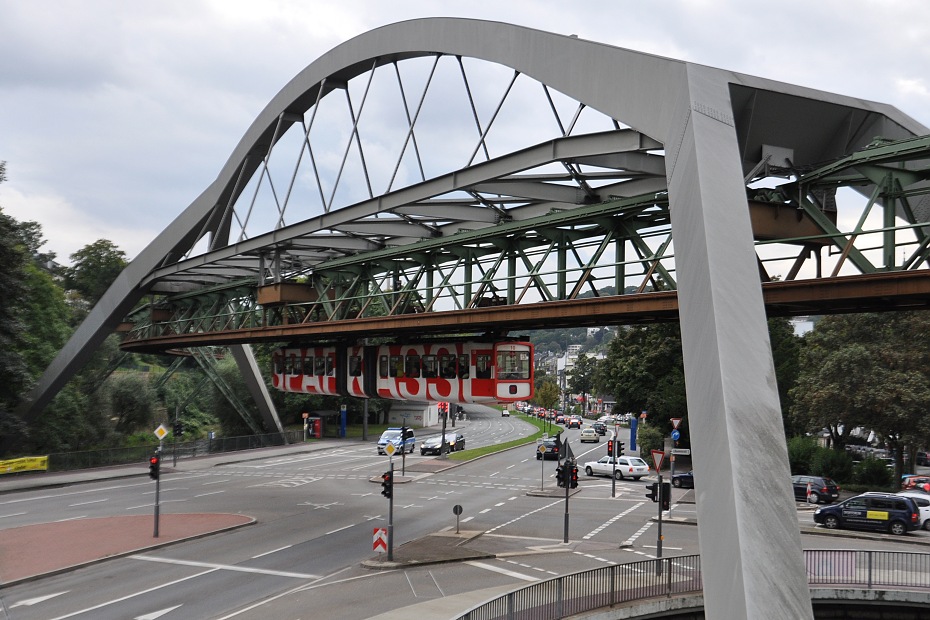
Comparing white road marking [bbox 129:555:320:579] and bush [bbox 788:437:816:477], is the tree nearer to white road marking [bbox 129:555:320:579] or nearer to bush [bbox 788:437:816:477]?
bush [bbox 788:437:816:477]

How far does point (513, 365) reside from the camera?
25062mm

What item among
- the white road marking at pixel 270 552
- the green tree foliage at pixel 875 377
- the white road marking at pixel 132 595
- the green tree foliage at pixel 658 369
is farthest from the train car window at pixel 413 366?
the green tree foliage at pixel 658 369

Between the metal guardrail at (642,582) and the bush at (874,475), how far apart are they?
76.4 feet

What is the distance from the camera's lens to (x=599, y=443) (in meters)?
80.8

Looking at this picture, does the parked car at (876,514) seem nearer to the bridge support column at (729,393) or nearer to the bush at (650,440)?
the bush at (650,440)

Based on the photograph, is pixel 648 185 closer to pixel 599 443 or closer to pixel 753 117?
pixel 753 117

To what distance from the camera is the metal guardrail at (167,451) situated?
46281mm

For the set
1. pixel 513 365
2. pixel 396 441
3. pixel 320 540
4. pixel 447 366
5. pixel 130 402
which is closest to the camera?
pixel 513 365

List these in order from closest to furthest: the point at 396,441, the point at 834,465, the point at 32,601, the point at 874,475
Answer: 1. the point at 32,601
2. the point at 874,475
3. the point at 834,465
4. the point at 396,441

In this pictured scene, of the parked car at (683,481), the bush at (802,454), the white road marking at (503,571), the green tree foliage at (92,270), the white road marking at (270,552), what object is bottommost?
the white road marking at (503,571)

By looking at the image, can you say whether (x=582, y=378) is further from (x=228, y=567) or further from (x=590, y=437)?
(x=228, y=567)

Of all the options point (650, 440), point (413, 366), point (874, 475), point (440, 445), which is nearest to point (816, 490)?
point (874, 475)

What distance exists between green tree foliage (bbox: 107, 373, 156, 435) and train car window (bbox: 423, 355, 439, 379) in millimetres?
40090

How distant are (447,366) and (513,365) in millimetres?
2309
